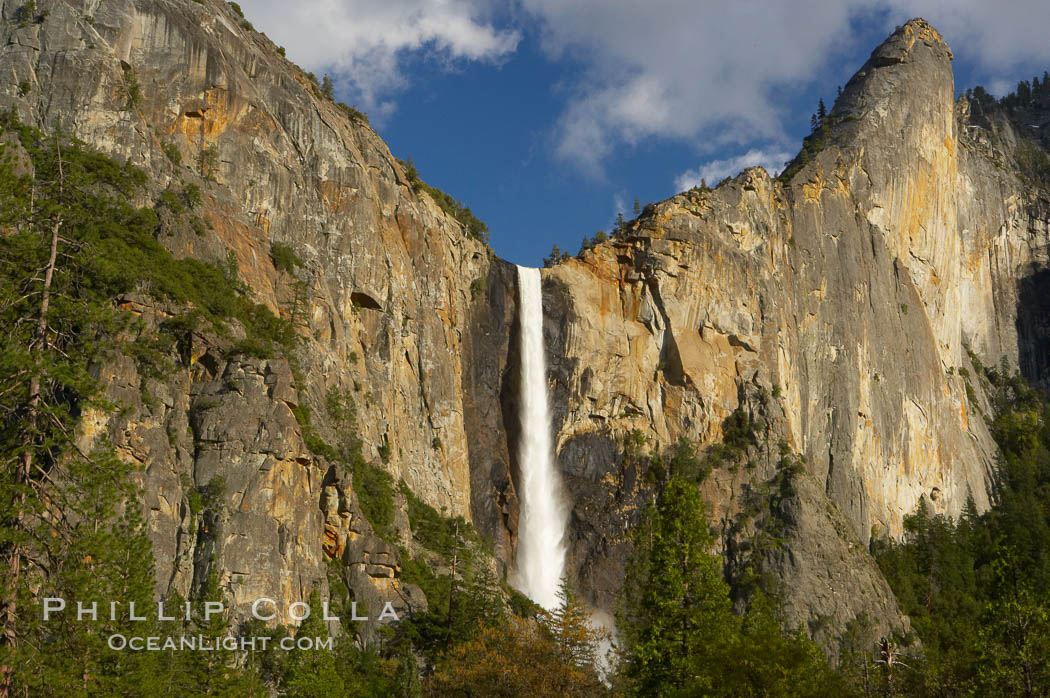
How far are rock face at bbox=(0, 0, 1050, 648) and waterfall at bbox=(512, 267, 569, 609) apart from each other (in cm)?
88

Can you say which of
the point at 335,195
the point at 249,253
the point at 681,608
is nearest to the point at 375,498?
the point at 249,253

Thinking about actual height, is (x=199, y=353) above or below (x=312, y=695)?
above

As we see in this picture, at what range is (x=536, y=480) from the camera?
63.9 meters

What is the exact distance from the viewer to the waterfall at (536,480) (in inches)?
2371

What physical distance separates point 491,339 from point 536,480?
32.8 ft

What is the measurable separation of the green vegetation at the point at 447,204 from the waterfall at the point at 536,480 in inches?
277

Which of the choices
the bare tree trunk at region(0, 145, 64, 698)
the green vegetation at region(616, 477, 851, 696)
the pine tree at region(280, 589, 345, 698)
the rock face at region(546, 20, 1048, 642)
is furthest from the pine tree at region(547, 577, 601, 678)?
the bare tree trunk at region(0, 145, 64, 698)

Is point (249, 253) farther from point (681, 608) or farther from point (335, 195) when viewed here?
point (681, 608)

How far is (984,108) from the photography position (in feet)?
422

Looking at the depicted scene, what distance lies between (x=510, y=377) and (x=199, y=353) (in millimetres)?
27524

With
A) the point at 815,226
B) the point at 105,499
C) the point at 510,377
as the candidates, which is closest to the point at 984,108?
the point at 815,226

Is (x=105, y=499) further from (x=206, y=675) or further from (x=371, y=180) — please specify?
(x=371, y=180)

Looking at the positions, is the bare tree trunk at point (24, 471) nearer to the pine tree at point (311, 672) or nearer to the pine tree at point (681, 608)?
the pine tree at point (681, 608)

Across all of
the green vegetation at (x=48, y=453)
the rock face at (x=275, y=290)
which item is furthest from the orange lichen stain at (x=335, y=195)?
the green vegetation at (x=48, y=453)
